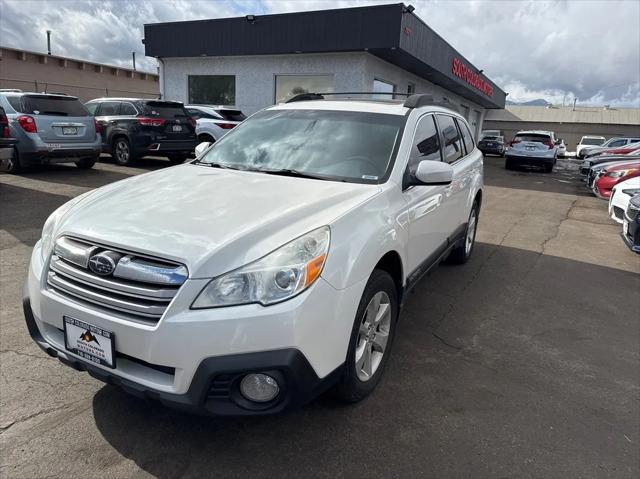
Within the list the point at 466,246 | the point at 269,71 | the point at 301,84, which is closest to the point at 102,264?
the point at 466,246

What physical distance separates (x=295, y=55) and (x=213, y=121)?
4.72 meters

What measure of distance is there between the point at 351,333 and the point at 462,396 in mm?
1086

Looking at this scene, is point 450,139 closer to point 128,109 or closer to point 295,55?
point 128,109

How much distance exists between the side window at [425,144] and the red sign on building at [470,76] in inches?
690

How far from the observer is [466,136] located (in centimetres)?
544

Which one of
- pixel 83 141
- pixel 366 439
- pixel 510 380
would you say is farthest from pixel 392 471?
pixel 83 141

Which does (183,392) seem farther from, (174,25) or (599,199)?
(174,25)

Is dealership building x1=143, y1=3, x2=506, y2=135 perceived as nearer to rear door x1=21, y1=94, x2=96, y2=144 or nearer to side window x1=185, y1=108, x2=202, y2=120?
side window x1=185, y1=108, x2=202, y2=120

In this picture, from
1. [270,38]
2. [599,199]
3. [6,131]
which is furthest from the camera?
[270,38]

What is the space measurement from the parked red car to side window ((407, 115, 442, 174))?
31.1 feet

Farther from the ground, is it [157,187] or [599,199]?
[157,187]

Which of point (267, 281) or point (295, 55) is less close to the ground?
point (295, 55)

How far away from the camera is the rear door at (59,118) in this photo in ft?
29.9

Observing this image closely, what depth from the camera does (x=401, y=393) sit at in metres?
2.92
